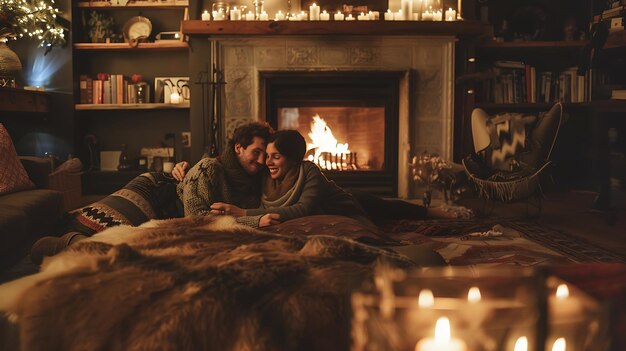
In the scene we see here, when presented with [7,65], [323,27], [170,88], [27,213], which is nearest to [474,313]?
[27,213]

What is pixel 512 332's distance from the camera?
607 millimetres

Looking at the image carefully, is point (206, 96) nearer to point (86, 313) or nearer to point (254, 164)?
point (254, 164)

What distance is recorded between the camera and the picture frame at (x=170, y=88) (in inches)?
203

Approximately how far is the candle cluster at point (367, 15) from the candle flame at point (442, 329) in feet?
14.2

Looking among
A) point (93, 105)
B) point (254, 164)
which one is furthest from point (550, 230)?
point (93, 105)

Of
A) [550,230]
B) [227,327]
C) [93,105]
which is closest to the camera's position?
[227,327]

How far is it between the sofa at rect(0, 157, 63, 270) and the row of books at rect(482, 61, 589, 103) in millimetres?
3536

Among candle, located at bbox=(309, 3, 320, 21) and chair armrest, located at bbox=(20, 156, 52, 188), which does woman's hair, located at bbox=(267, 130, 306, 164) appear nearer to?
chair armrest, located at bbox=(20, 156, 52, 188)

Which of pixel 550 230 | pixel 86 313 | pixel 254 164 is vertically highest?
pixel 254 164

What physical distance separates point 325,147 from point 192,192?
7.81 ft

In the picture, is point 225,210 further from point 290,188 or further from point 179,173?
point 179,173

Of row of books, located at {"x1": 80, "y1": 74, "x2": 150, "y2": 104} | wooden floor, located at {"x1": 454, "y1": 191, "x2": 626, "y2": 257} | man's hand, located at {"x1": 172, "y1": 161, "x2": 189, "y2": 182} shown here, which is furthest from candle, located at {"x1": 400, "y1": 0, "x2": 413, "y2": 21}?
man's hand, located at {"x1": 172, "y1": 161, "x2": 189, "y2": 182}

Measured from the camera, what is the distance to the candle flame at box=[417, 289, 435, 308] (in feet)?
2.02

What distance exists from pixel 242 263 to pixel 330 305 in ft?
0.64
